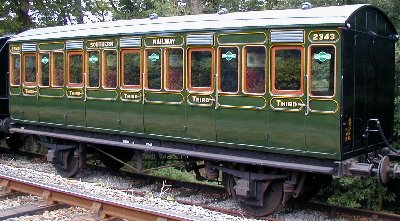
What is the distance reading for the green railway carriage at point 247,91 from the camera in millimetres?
7164

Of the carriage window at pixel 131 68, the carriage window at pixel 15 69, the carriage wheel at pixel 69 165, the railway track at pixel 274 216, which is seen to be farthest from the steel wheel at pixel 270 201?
the carriage window at pixel 15 69

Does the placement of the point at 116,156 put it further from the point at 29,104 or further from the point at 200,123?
the point at 200,123

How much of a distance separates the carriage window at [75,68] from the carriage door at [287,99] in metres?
4.73

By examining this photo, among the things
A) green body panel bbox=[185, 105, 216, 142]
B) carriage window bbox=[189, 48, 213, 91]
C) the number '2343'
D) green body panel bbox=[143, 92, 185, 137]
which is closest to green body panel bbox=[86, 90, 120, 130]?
green body panel bbox=[143, 92, 185, 137]

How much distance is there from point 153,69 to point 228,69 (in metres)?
1.71

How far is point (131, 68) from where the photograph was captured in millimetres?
9672

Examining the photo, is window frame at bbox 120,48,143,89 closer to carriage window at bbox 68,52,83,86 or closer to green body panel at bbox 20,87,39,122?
carriage window at bbox 68,52,83,86

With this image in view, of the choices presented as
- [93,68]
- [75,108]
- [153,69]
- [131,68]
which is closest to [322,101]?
[153,69]

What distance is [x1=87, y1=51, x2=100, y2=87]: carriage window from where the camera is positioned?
10297 millimetres

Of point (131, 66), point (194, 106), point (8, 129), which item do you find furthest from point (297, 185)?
point (8, 129)

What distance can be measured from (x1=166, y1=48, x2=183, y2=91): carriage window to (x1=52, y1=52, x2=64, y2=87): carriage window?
3185mm

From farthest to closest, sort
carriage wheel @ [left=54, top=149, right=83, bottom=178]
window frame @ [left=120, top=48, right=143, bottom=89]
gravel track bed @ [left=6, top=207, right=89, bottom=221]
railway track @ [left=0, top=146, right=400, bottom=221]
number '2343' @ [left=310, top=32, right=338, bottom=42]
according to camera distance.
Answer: carriage wheel @ [left=54, top=149, right=83, bottom=178] → window frame @ [left=120, top=48, right=143, bottom=89] → railway track @ [left=0, top=146, right=400, bottom=221] → gravel track bed @ [left=6, top=207, right=89, bottom=221] → number '2343' @ [left=310, top=32, right=338, bottom=42]

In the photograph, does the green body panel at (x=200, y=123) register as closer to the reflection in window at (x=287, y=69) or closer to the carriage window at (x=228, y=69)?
the carriage window at (x=228, y=69)

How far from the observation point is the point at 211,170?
8797 mm
